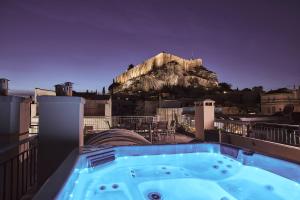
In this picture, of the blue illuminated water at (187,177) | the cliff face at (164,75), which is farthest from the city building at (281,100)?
the cliff face at (164,75)

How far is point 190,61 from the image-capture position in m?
86.9

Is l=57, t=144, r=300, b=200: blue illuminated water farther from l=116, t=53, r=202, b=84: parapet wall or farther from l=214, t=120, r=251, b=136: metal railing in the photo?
l=116, t=53, r=202, b=84: parapet wall

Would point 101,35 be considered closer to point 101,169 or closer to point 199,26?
point 199,26

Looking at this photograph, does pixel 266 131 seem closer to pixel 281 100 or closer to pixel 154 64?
pixel 281 100

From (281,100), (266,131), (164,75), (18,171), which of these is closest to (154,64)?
(164,75)

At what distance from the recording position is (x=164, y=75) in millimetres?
76125

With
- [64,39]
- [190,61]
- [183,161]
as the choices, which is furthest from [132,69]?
[183,161]

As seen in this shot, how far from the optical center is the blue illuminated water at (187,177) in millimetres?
3186

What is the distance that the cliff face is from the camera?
74938 mm

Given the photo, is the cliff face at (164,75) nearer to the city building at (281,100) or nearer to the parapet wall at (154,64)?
the parapet wall at (154,64)

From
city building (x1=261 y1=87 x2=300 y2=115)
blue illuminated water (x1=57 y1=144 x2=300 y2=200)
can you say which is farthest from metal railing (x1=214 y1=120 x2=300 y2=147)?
city building (x1=261 y1=87 x2=300 y2=115)

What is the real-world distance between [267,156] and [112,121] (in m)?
11.1

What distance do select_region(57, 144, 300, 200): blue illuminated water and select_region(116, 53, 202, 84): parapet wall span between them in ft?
262

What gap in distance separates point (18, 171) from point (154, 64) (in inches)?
3240
